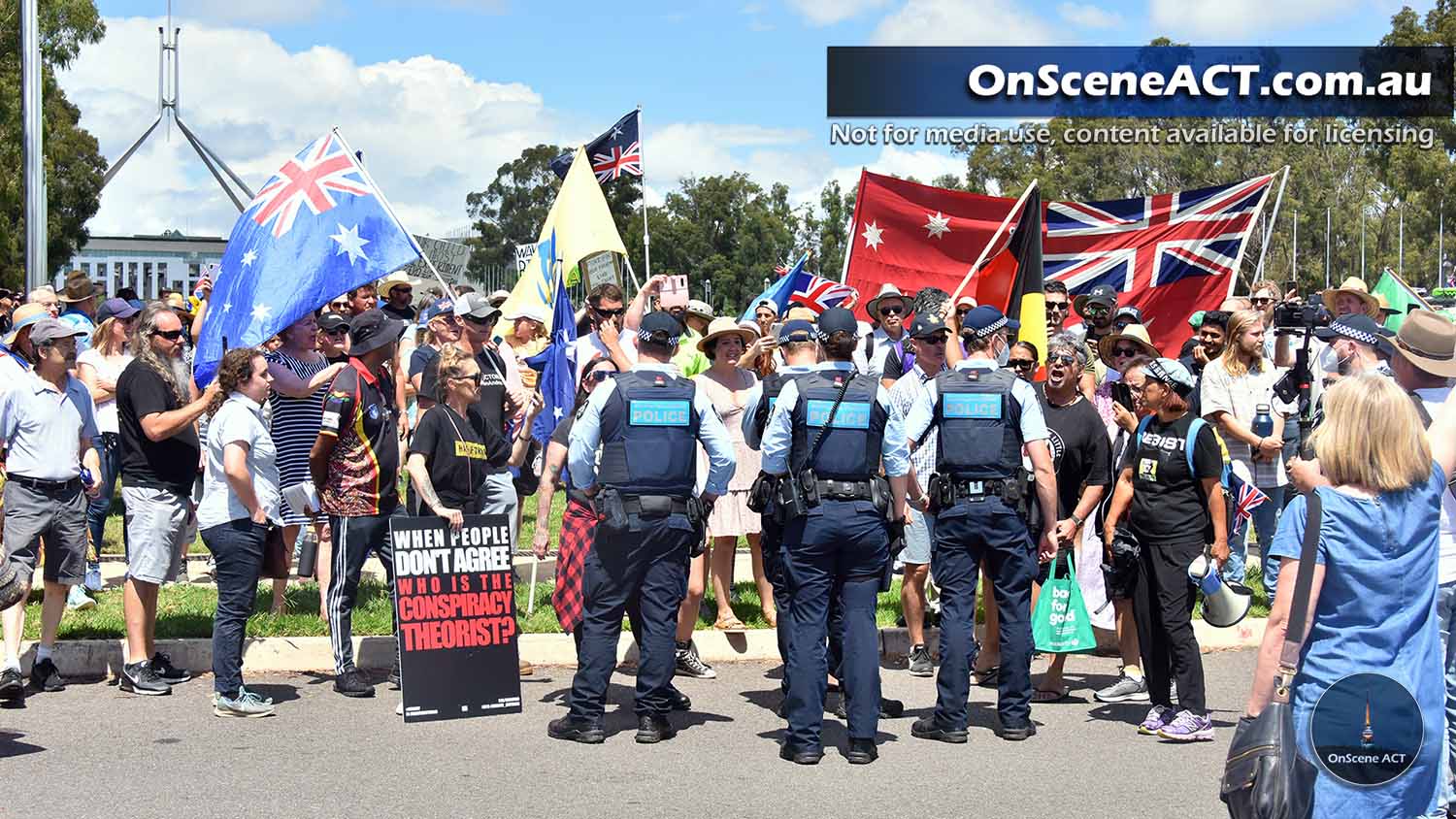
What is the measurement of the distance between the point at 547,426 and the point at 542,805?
4188 mm

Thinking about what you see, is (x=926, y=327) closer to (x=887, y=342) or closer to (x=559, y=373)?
(x=559, y=373)

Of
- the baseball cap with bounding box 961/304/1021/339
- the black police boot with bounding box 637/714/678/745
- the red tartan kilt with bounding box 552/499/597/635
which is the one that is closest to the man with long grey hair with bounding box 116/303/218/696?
the red tartan kilt with bounding box 552/499/597/635

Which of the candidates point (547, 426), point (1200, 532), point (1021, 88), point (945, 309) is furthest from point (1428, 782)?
point (1021, 88)

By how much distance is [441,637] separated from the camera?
782 cm

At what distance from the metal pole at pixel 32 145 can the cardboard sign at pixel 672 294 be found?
9.05 metres

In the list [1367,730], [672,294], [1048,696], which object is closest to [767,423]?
[1048,696]

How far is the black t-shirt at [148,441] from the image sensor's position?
8.09 metres

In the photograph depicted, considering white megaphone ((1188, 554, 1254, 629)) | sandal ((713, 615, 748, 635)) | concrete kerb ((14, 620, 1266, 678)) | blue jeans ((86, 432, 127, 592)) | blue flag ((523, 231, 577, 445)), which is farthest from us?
blue jeans ((86, 432, 127, 592))

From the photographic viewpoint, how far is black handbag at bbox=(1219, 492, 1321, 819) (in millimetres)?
3992

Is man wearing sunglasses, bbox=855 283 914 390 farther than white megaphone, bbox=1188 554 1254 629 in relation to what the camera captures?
Yes

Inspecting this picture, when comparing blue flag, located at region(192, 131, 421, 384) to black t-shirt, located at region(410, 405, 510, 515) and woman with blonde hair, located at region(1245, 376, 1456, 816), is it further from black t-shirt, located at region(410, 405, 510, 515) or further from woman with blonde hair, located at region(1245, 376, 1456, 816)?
woman with blonde hair, located at region(1245, 376, 1456, 816)

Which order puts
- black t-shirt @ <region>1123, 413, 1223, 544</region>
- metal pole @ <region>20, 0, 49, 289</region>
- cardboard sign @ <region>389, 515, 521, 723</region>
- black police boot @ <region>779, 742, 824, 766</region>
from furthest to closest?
metal pole @ <region>20, 0, 49, 289</region>
cardboard sign @ <region>389, 515, 521, 723</region>
black t-shirt @ <region>1123, 413, 1223, 544</region>
black police boot @ <region>779, 742, 824, 766</region>

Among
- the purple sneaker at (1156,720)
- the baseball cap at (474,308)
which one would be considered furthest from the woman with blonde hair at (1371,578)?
the baseball cap at (474,308)

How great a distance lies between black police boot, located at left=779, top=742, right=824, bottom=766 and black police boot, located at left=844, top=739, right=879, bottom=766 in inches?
5.5
